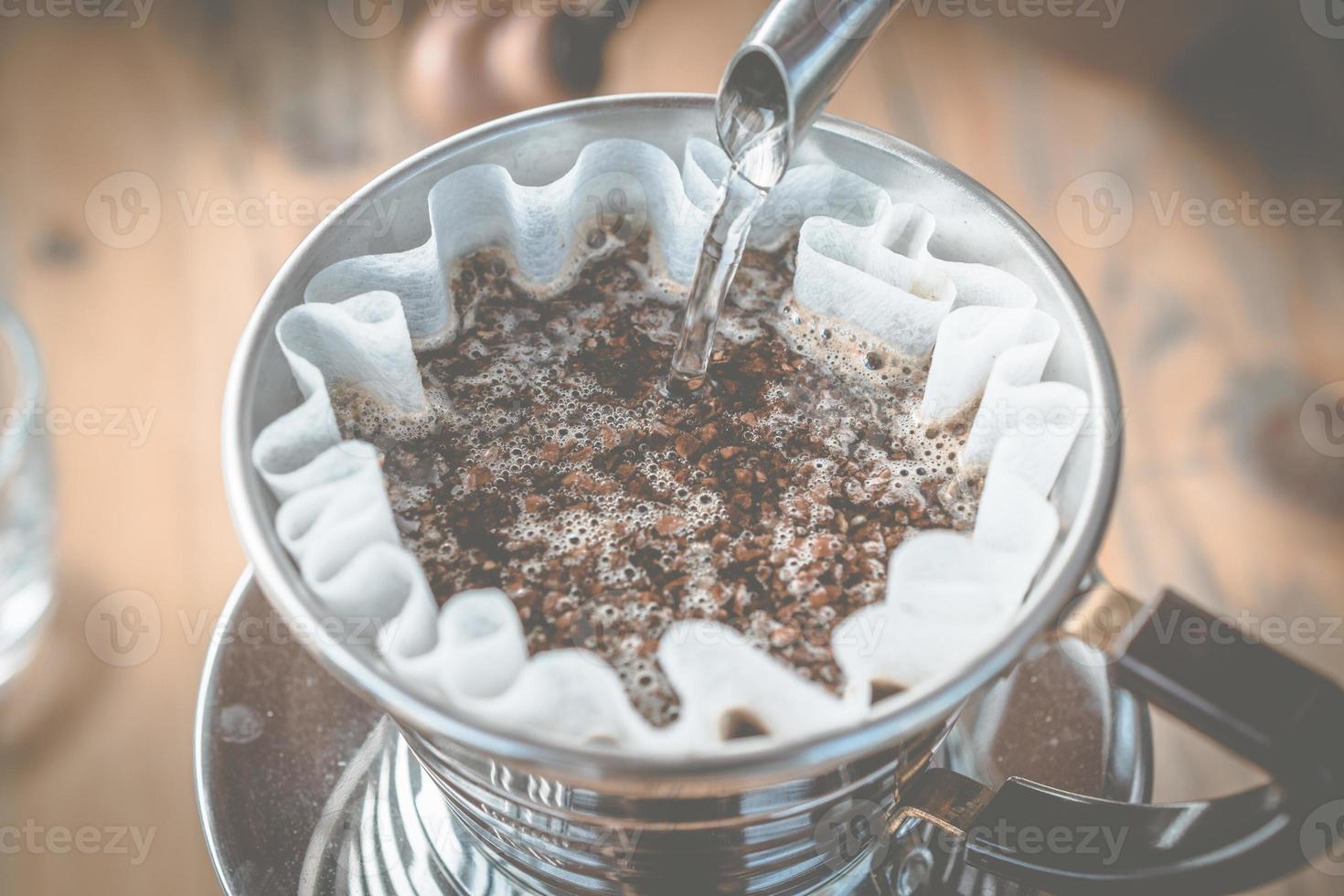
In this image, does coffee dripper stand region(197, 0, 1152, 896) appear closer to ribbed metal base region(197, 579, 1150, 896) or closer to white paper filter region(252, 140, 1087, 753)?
ribbed metal base region(197, 579, 1150, 896)

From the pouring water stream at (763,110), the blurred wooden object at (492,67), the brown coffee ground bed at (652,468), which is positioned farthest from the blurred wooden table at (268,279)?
the pouring water stream at (763,110)

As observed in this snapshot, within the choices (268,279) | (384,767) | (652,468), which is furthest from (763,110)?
(268,279)

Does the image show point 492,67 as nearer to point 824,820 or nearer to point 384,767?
point 384,767

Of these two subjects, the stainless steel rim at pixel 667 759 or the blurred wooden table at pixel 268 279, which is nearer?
the stainless steel rim at pixel 667 759

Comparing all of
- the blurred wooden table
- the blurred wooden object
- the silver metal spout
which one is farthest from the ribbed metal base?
the blurred wooden object

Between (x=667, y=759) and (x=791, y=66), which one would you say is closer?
(x=667, y=759)

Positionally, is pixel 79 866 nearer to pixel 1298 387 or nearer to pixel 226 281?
pixel 226 281

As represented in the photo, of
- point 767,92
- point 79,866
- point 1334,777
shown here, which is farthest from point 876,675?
point 79,866

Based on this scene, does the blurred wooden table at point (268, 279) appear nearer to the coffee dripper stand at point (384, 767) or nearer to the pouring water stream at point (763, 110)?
the coffee dripper stand at point (384, 767)
